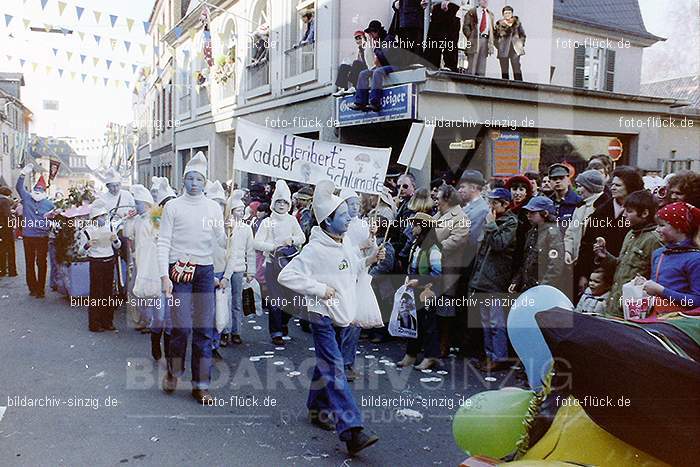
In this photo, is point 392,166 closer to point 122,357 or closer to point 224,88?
point 122,357

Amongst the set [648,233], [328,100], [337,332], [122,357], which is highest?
[328,100]

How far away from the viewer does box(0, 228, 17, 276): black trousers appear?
526 inches

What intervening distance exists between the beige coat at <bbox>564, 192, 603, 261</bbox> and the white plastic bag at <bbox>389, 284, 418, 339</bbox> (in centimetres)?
170

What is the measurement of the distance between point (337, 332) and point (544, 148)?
950 cm

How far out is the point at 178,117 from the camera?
28.2 meters

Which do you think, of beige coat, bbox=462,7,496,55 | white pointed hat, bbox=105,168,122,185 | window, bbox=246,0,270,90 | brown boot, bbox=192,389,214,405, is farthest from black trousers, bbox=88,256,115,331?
window, bbox=246,0,270,90

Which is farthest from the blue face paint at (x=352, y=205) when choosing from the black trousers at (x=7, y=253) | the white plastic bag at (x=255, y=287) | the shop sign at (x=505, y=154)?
the black trousers at (x=7, y=253)

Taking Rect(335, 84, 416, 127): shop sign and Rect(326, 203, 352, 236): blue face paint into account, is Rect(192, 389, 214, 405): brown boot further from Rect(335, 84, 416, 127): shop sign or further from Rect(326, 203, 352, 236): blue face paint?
Rect(335, 84, 416, 127): shop sign

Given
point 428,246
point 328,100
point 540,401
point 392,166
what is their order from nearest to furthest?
1. point 540,401
2. point 428,246
3. point 392,166
4. point 328,100

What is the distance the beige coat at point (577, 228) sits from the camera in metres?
6.28

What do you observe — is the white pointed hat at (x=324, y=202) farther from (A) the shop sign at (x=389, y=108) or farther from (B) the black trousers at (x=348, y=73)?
(B) the black trousers at (x=348, y=73)

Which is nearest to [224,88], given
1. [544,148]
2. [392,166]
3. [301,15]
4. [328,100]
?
[301,15]

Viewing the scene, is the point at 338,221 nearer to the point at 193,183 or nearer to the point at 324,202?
the point at 324,202

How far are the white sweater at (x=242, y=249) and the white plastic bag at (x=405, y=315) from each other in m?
2.08
